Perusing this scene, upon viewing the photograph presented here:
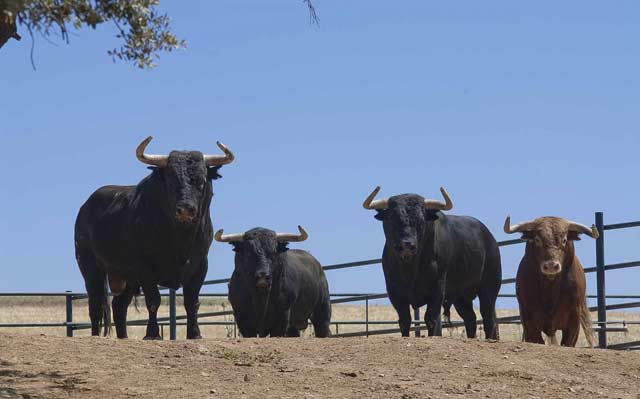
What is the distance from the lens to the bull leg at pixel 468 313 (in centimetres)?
1633

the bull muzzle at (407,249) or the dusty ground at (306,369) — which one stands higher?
the bull muzzle at (407,249)

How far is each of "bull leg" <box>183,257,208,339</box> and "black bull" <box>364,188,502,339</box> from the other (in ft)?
6.78

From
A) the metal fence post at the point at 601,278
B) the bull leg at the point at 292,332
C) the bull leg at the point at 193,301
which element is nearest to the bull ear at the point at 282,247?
the bull leg at the point at 292,332

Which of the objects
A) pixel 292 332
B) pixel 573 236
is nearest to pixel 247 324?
pixel 292 332

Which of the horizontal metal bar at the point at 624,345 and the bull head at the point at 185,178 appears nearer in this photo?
the bull head at the point at 185,178

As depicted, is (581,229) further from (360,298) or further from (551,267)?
(360,298)

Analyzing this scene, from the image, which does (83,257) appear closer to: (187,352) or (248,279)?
(248,279)

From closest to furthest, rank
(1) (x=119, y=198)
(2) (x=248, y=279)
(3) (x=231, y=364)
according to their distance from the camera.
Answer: (3) (x=231, y=364) → (1) (x=119, y=198) → (2) (x=248, y=279)

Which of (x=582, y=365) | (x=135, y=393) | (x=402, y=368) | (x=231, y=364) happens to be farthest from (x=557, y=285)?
(x=135, y=393)

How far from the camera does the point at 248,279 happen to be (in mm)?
15242

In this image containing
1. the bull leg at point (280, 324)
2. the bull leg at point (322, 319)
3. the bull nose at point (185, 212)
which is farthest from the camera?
the bull leg at point (322, 319)

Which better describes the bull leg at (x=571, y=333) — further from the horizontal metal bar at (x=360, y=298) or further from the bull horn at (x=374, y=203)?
the horizontal metal bar at (x=360, y=298)

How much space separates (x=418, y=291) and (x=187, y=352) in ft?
13.3

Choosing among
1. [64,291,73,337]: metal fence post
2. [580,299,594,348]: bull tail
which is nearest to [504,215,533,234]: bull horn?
[580,299,594,348]: bull tail
